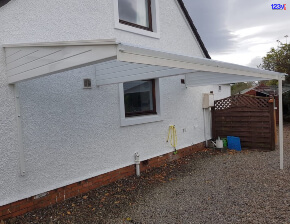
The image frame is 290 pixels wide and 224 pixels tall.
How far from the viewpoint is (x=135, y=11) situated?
713 cm

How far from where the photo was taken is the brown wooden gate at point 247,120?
30.5ft

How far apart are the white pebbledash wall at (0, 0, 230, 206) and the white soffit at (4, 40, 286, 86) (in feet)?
1.56

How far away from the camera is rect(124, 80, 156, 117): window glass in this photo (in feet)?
22.3

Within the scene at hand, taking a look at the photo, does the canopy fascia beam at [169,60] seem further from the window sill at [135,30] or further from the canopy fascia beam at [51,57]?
the window sill at [135,30]

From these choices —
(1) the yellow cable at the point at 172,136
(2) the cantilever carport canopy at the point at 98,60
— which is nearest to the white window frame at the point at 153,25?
(2) the cantilever carport canopy at the point at 98,60

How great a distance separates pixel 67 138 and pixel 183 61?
123 inches

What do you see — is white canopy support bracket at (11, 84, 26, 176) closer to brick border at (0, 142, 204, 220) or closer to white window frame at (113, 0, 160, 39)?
brick border at (0, 142, 204, 220)

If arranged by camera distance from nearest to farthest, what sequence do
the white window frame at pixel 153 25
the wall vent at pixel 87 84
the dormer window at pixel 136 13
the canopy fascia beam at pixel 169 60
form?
1. the canopy fascia beam at pixel 169 60
2. the wall vent at pixel 87 84
3. the white window frame at pixel 153 25
4. the dormer window at pixel 136 13

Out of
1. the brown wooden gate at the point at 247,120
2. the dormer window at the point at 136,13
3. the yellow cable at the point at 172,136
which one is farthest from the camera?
the brown wooden gate at the point at 247,120

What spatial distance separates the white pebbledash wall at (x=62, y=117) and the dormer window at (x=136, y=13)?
1.65 feet

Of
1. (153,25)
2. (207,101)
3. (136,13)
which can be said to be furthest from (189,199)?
(207,101)

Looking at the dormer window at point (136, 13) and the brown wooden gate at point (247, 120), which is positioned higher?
the dormer window at point (136, 13)

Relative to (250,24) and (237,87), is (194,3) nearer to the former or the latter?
(250,24)

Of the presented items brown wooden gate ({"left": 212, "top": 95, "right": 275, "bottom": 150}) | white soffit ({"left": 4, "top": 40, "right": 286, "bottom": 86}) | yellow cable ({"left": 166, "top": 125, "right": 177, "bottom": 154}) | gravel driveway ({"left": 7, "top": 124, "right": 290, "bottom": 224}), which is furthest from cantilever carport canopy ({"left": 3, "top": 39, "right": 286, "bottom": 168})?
brown wooden gate ({"left": 212, "top": 95, "right": 275, "bottom": 150})
